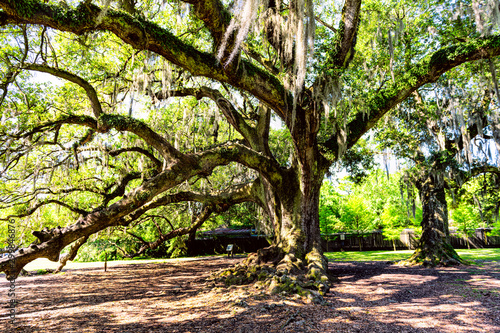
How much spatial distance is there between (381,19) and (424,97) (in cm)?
411

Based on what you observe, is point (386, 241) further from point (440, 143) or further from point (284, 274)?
point (284, 274)

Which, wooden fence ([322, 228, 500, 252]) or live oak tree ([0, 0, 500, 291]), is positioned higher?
live oak tree ([0, 0, 500, 291])

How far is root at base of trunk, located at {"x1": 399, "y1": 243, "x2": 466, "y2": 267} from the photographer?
854 cm

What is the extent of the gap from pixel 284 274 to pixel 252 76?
171 inches

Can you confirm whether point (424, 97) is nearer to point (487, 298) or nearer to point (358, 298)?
point (487, 298)

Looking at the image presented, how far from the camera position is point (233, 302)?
4844mm

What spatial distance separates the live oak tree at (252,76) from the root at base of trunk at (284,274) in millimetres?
60

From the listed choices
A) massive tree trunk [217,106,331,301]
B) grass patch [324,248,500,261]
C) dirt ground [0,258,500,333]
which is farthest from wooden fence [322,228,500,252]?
dirt ground [0,258,500,333]

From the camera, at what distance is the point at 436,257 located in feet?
28.5

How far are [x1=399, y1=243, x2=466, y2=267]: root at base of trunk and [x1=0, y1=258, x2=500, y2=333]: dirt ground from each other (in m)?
1.82

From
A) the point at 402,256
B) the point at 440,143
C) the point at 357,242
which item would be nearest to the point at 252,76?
the point at 440,143

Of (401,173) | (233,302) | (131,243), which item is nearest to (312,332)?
(233,302)

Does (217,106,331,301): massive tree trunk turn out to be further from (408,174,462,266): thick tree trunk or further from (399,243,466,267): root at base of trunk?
(408,174,462,266): thick tree trunk

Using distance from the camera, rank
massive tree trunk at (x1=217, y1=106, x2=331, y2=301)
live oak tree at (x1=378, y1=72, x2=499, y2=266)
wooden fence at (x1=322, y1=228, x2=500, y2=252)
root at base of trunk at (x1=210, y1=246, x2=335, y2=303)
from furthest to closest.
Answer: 1. wooden fence at (x1=322, y1=228, x2=500, y2=252)
2. live oak tree at (x1=378, y1=72, x2=499, y2=266)
3. massive tree trunk at (x1=217, y1=106, x2=331, y2=301)
4. root at base of trunk at (x1=210, y1=246, x2=335, y2=303)
